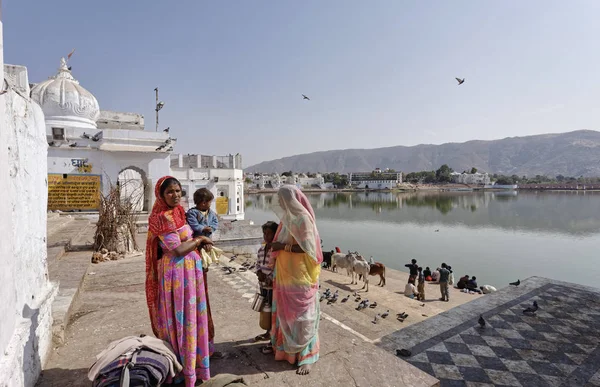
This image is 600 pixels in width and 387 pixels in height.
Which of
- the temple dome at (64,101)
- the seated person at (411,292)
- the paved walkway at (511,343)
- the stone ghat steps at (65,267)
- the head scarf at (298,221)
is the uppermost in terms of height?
the temple dome at (64,101)

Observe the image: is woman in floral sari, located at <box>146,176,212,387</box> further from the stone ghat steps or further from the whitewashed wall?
the stone ghat steps

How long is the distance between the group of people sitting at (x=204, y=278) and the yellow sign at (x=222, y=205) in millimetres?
17500

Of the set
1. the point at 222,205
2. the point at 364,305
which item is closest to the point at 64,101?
the point at 222,205

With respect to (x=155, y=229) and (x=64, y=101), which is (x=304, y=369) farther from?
(x=64, y=101)

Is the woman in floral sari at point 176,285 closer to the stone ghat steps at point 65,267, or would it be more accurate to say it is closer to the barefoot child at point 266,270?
the barefoot child at point 266,270

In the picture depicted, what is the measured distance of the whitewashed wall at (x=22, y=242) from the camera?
1855 millimetres

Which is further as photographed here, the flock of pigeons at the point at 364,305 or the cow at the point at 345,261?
the cow at the point at 345,261

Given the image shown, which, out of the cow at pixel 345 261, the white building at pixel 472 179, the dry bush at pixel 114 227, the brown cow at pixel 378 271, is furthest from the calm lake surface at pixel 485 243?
the white building at pixel 472 179

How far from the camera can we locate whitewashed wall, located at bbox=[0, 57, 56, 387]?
1855 mm

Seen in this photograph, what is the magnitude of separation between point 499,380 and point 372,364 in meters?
1.88

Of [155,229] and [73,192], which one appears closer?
[155,229]

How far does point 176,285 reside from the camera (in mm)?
2219

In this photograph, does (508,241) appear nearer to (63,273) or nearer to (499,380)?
(499,380)

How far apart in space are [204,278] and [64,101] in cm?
1572
